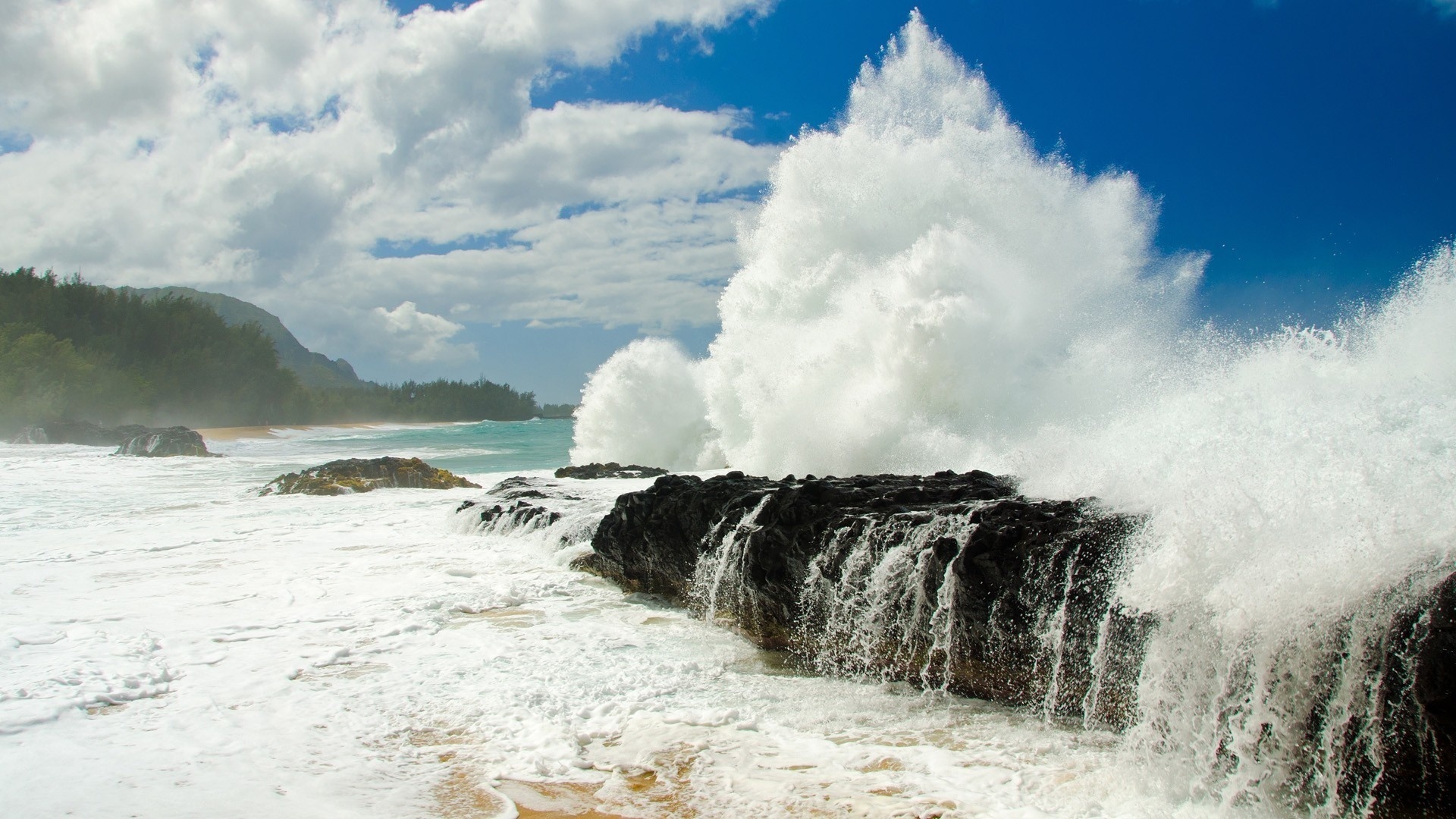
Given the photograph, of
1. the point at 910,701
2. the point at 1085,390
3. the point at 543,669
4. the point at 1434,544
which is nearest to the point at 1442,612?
the point at 1434,544

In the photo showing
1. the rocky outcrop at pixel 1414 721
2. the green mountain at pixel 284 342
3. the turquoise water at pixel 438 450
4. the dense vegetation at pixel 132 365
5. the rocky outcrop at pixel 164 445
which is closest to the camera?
the rocky outcrop at pixel 1414 721

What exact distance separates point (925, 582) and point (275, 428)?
6920 cm

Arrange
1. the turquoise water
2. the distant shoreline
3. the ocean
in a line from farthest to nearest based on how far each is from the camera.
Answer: the distant shoreline, the turquoise water, the ocean

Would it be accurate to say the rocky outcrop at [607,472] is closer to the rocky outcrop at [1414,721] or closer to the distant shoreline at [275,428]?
the rocky outcrop at [1414,721]

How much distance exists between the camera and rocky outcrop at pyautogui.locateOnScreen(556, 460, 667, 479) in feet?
50.6

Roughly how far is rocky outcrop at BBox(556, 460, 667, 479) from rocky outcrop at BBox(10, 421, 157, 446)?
25.9 m

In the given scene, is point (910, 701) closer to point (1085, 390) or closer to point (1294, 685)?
point (1294, 685)

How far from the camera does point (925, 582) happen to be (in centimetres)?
473

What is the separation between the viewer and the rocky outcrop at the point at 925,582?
13.2ft

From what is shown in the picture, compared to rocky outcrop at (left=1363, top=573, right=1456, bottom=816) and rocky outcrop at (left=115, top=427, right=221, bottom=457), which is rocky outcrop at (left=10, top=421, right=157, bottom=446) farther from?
rocky outcrop at (left=1363, top=573, right=1456, bottom=816)

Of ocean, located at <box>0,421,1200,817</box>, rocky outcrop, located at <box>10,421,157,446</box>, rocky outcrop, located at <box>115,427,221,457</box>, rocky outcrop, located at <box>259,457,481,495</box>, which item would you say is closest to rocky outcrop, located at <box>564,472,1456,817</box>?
ocean, located at <box>0,421,1200,817</box>

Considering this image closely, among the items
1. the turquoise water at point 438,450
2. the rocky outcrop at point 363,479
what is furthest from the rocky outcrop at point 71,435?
the rocky outcrop at point 363,479

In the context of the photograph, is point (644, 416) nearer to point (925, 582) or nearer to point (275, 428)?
point (925, 582)

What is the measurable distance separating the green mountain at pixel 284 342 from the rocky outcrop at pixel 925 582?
159920 millimetres
